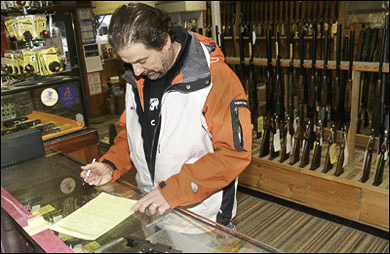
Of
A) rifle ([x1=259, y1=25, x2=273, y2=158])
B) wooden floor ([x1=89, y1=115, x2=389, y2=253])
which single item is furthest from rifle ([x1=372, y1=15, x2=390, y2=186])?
rifle ([x1=259, y1=25, x2=273, y2=158])

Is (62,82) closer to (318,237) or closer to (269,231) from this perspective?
(269,231)

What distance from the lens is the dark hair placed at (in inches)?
43.1

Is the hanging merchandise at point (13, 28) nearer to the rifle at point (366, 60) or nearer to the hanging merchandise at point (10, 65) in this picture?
the hanging merchandise at point (10, 65)

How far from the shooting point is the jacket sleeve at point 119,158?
1380 mm

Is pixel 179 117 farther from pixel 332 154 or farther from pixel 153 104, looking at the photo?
pixel 332 154

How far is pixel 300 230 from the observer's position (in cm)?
270

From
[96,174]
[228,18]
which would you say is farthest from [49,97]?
[228,18]

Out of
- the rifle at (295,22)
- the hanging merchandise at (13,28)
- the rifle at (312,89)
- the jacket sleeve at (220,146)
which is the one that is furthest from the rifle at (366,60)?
the hanging merchandise at (13,28)

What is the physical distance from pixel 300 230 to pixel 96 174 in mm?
1900

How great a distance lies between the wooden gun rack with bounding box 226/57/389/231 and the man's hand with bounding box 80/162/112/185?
1966mm

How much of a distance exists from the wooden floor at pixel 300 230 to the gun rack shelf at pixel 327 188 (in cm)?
7

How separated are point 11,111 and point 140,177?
1194 millimetres

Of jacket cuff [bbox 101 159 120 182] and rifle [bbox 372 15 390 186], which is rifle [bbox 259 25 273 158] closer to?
rifle [bbox 372 15 390 186]

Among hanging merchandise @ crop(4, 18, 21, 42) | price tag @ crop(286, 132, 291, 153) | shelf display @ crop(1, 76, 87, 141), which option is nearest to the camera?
shelf display @ crop(1, 76, 87, 141)
